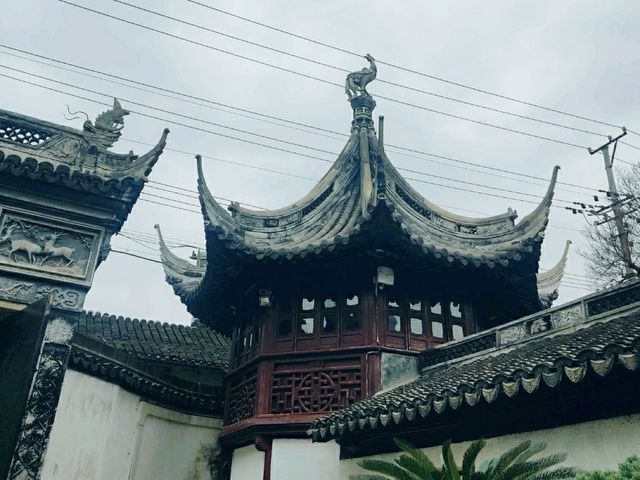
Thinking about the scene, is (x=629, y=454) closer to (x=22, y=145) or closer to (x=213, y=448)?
(x=22, y=145)

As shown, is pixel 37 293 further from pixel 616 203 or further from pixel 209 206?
pixel 616 203

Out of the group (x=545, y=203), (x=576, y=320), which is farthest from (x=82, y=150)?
(x=545, y=203)

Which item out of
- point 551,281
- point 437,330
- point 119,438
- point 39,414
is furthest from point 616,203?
point 39,414

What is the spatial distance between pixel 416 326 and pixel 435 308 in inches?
21.1

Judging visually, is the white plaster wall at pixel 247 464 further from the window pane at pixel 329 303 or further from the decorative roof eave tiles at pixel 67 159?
the decorative roof eave tiles at pixel 67 159

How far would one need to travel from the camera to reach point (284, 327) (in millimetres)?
10602

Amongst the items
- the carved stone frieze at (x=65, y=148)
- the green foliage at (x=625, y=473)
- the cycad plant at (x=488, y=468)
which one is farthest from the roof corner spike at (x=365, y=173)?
the green foliage at (x=625, y=473)

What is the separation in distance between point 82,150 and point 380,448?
19.0ft

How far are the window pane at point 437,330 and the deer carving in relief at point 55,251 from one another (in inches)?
235

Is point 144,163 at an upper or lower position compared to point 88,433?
upper

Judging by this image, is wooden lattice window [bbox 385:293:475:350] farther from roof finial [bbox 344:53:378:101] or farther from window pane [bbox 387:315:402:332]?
roof finial [bbox 344:53:378:101]

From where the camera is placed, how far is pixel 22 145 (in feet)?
25.8

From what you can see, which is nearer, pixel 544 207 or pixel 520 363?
pixel 520 363

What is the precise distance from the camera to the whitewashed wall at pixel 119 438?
9859mm
